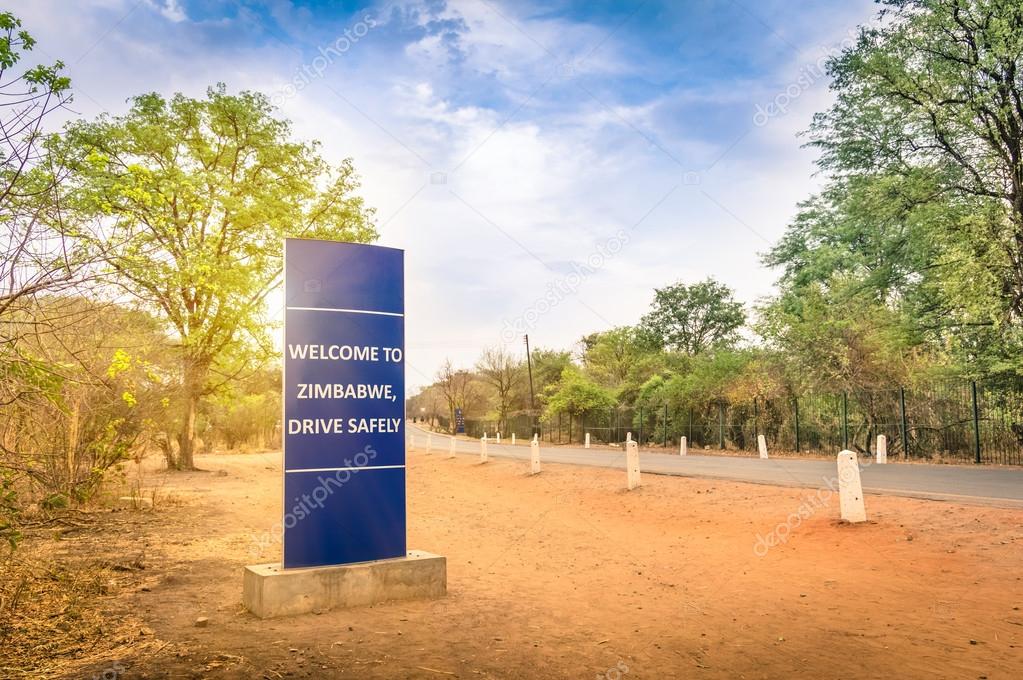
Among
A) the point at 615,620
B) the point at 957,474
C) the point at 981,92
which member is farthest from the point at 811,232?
the point at 615,620

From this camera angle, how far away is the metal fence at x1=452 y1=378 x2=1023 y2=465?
1933cm

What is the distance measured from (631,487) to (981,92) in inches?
675

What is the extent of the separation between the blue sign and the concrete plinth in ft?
0.58

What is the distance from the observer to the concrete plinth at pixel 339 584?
18.6 ft

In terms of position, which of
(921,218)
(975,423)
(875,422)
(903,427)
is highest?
(921,218)

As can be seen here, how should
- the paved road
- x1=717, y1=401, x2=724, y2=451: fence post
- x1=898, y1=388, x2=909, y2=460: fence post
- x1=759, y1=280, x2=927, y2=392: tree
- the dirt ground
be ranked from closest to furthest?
the dirt ground → the paved road → x1=898, y1=388, x2=909, y2=460: fence post → x1=759, y1=280, x2=927, y2=392: tree → x1=717, y1=401, x2=724, y2=451: fence post

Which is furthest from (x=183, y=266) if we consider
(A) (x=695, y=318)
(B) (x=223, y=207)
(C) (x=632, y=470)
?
(A) (x=695, y=318)

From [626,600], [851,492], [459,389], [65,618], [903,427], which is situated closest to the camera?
[65,618]

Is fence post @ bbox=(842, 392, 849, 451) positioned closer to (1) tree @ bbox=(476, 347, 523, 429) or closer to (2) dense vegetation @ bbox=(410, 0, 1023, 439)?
(2) dense vegetation @ bbox=(410, 0, 1023, 439)

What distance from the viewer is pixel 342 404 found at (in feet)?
21.1

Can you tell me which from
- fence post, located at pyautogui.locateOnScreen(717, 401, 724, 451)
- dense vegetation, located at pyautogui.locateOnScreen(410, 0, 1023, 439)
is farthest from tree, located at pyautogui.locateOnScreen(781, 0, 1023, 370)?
fence post, located at pyautogui.locateOnScreen(717, 401, 724, 451)

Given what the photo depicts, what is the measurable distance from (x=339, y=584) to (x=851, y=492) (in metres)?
7.35

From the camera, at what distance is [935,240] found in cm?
2017

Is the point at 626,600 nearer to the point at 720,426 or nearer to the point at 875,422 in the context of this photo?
the point at 875,422
